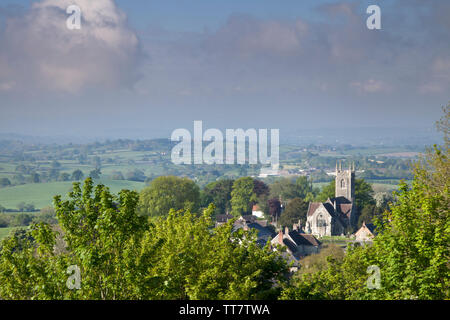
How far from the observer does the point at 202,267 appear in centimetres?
1422

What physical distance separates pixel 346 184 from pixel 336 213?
767 centimetres

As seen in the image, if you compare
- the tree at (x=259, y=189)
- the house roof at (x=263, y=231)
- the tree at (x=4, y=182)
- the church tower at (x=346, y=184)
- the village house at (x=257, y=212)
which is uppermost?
the church tower at (x=346, y=184)

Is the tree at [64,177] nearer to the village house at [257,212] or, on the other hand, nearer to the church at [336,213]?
the village house at [257,212]

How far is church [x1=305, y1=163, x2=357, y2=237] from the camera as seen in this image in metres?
76.5

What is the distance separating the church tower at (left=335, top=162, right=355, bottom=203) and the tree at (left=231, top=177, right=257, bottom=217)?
1619 cm

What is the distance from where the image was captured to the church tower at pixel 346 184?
3270 inches

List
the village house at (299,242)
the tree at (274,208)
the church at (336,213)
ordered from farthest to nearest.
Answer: the tree at (274,208) < the church at (336,213) < the village house at (299,242)

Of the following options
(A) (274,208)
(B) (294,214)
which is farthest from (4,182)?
(B) (294,214)

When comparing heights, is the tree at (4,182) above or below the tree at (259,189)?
below

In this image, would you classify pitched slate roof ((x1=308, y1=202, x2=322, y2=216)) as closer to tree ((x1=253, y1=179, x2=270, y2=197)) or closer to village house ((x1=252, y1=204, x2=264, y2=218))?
village house ((x1=252, y1=204, x2=264, y2=218))

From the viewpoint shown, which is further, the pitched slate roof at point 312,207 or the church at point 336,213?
the pitched slate roof at point 312,207

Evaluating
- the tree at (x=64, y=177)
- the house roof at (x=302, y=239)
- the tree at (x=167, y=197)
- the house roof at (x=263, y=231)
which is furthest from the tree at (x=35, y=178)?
the house roof at (x=302, y=239)

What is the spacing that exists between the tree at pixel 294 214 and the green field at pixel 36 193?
4467 cm
